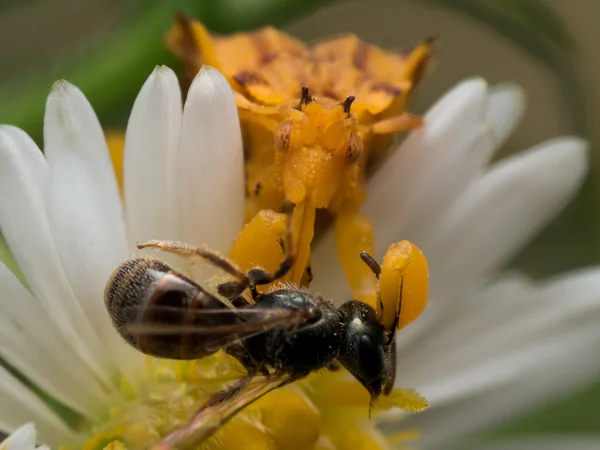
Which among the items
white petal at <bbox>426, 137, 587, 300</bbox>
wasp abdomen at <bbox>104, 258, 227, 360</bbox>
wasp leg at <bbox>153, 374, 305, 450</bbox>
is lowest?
wasp leg at <bbox>153, 374, 305, 450</bbox>

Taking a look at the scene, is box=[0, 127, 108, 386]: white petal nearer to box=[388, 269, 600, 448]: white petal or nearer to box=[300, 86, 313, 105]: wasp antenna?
box=[300, 86, 313, 105]: wasp antenna

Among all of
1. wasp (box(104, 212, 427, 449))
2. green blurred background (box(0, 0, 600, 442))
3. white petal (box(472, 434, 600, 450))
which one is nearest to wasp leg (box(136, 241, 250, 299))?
wasp (box(104, 212, 427, 449))

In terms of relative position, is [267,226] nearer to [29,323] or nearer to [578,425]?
[29,323]

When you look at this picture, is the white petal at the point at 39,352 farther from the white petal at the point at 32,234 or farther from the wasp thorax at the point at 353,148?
the wasp thorax at the point at 353,148

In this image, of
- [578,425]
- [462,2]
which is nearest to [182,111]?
[462,2]

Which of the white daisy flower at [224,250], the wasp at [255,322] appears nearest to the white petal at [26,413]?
the white daisy flower at [224,250]

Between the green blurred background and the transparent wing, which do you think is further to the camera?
the green blurred background

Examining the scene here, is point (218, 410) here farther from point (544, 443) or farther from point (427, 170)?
point (544, 443)

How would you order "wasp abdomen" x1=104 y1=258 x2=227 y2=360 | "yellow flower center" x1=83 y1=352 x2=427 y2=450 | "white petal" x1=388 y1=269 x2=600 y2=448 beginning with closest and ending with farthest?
"wasp abdomen" x1=104 y1=258 x2=227 y2=360, "yellow flower center" x1=83 y1=352 x2=427 y2=450, "white petal" x1=388 y1=269 x2=600 y2=448
